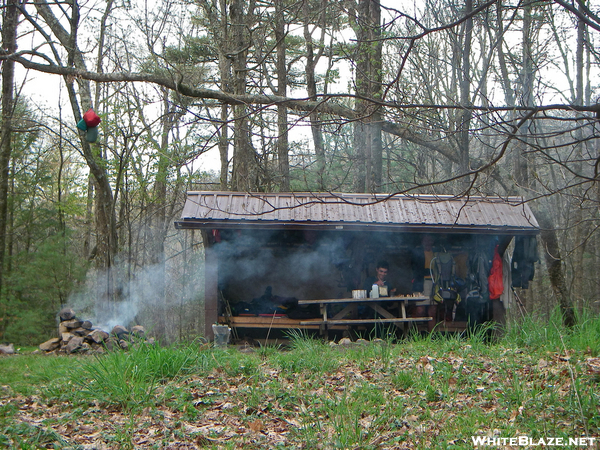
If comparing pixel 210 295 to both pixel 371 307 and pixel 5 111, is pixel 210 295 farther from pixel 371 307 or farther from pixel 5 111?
pixel 5 111

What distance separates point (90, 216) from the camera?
20.3 metres

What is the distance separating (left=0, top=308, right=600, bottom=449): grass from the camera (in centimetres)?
404

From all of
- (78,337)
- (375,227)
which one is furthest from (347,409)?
(78,337)

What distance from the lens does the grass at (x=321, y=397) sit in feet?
13.2

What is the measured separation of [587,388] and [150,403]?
3.88 metres

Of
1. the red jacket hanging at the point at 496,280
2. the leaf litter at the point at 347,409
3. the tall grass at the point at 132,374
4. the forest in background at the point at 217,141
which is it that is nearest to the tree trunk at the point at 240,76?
the forest in background at the point at 217,141

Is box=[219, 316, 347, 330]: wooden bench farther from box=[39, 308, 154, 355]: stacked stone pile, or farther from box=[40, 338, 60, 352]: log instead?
box=[40, 338, 60, 352]: log

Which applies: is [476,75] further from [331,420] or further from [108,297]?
[331,420]

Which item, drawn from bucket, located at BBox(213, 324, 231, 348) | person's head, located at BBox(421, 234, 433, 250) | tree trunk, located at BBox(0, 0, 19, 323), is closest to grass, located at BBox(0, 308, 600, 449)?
bucket, located at BBox(213, 324, 231, 348)

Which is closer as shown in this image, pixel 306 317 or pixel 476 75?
pixel 306 317

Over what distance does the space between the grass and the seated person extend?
314cm

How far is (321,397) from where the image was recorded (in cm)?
482

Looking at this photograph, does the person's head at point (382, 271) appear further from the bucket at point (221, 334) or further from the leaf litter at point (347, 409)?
the leaf litter at point (347, 409)

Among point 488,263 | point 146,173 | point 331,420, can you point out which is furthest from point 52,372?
point 146,173
